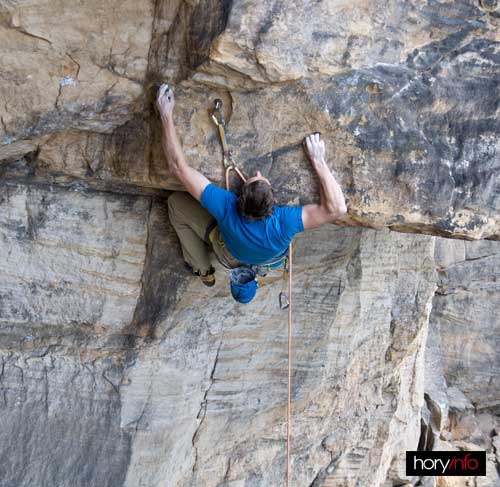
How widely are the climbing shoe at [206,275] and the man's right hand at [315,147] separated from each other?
129cm

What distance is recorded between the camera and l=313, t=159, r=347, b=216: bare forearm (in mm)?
3969

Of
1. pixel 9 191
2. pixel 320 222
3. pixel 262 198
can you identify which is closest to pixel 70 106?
pixel 9 191

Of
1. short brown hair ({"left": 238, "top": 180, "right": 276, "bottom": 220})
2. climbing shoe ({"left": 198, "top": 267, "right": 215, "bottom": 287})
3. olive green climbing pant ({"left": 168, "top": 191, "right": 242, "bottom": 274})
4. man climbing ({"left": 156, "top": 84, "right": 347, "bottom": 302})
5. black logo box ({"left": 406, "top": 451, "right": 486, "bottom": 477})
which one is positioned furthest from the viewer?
black logo box ({"left": 406, "top": 451, "right": 486, "bottom": 477})

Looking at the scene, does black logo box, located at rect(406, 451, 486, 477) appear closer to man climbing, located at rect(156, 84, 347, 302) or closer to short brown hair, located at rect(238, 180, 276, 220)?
man climbing, located at rect(156, 84, 347, 302)

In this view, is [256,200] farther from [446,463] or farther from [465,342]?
[465,342]

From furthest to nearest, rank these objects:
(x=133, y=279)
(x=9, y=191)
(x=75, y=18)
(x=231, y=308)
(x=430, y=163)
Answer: (x=231, y=308) < (x=133, y=279) < (x=9, y=191) < (x=430, y=163) < (x=75, y=18)

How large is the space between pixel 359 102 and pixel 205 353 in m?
2.51

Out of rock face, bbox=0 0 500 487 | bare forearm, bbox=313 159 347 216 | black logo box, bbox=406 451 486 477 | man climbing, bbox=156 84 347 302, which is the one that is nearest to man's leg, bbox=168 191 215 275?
rock face, bbox=0 0 500 487

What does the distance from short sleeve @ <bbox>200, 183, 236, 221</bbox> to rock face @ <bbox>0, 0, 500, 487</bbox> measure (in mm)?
176

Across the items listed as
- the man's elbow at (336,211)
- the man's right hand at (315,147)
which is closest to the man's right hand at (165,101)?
the man's right hand at (315,147)

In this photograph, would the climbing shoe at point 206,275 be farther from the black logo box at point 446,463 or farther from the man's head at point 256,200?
the black logo box at point 446,463

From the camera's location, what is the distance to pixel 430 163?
4.07 meters

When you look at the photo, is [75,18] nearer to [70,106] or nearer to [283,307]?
[70,106]

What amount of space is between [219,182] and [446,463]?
6.94 meters
